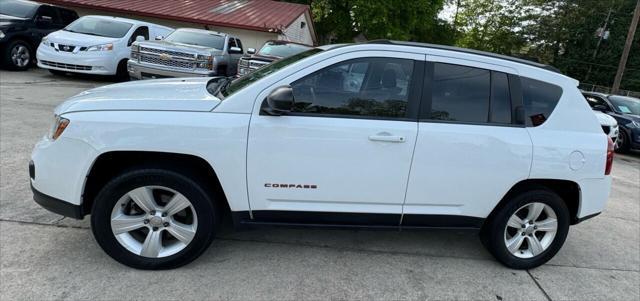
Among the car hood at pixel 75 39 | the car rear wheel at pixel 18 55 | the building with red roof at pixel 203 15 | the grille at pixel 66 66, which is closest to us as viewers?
the car hood at pixel 75 39

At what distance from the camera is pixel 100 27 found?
11484mm

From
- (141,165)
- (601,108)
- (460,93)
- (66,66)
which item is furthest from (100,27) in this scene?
(601,108)

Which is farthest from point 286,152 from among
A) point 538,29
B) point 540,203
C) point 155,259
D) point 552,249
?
point 538,29

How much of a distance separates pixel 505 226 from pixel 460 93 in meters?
1.18

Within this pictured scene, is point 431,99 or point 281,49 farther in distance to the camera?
point 281,49

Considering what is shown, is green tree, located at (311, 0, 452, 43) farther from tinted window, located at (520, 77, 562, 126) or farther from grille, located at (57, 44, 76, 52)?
tinted window, located at (520, 77, 562, 126)

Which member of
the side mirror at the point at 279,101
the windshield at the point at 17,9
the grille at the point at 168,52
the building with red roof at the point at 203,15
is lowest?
the grille at the point at 168,52

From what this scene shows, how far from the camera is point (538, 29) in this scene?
41406mm

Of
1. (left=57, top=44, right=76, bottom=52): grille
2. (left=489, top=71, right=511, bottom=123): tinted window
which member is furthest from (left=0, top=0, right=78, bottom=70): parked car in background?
(left=489, top=71, right=511, bottom=123): tinted window

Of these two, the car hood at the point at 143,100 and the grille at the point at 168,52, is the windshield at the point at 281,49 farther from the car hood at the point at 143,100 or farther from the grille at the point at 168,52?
the car hood at the point at 143,100

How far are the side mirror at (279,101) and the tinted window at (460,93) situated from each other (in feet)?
3.58

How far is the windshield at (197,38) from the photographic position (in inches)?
444

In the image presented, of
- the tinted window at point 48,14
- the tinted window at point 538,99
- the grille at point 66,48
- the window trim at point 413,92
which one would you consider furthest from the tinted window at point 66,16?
the tinted window at point 538,99

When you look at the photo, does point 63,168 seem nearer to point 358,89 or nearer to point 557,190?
point 358,89
